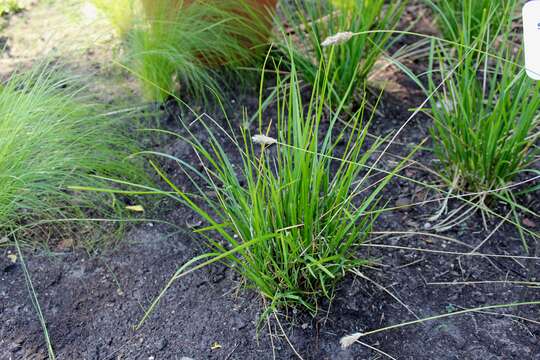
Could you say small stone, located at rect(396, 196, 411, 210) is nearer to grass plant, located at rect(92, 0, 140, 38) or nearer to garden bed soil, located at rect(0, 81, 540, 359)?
garden bed soil, located at rect(0, 81, 540, 359)

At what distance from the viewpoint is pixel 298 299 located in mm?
1691

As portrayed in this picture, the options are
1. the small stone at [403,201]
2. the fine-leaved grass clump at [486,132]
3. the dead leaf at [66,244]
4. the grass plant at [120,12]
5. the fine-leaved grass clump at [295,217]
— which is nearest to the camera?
the fine-leaved grass clump at [295,217]

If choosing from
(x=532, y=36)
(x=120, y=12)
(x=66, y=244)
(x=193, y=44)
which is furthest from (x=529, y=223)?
(x=120, y=12)

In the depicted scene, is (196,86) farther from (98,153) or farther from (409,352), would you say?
(409,352)

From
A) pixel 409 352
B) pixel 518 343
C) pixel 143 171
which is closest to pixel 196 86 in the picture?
pixel 143 171

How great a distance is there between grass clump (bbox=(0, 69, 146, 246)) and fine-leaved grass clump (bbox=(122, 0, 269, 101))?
35 centimetres

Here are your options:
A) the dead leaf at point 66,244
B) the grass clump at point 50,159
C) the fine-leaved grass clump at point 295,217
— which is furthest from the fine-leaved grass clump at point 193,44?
the fine-leaved grass clump at point 295,217

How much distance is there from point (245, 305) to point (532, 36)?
1.14m

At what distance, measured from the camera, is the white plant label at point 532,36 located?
5.58 feet

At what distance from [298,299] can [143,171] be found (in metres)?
0.81

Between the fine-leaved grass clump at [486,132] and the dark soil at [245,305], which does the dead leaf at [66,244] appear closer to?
the dark soil at [245,305]

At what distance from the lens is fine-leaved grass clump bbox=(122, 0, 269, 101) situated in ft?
7.82

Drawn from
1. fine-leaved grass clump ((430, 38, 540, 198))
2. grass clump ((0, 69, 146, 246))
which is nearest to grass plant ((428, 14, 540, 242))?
fine-leaved grass clump ((430, 38, 540, 198))

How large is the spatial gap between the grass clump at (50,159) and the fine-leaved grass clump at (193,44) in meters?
0.35
